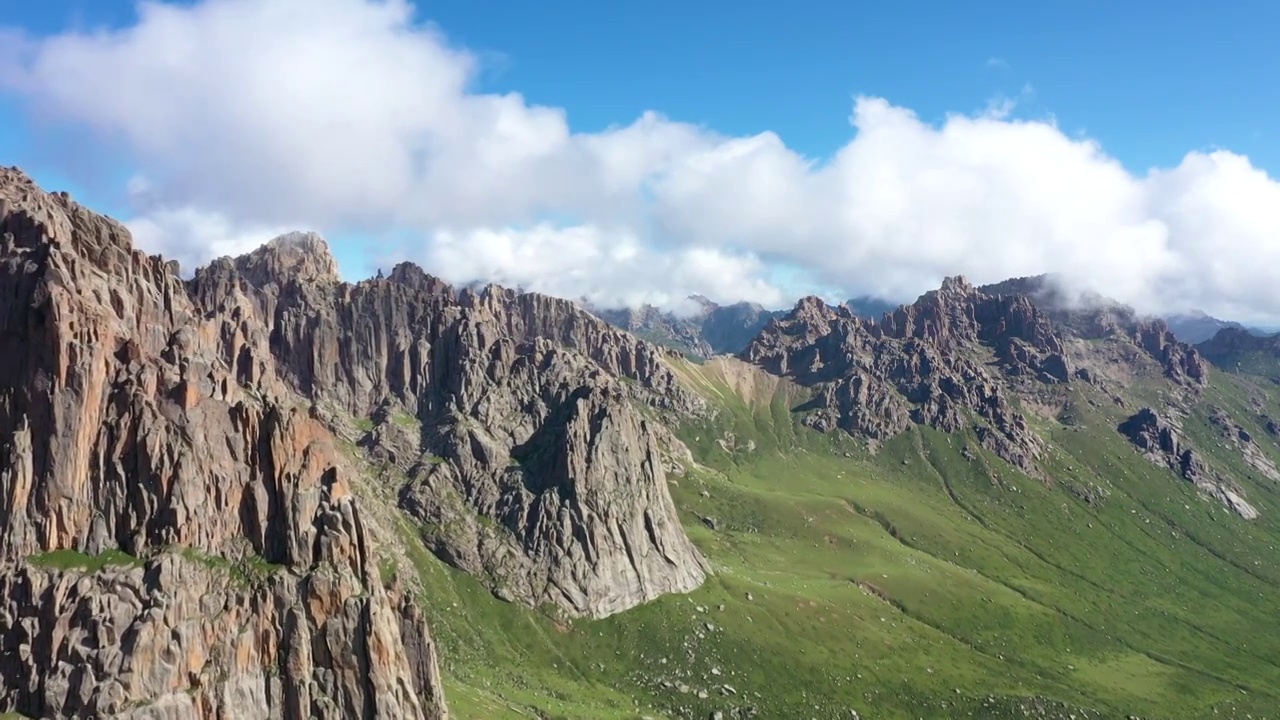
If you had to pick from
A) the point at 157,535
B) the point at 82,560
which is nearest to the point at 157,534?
the point at 157,535

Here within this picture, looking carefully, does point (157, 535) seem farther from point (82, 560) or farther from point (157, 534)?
point (82, 560)

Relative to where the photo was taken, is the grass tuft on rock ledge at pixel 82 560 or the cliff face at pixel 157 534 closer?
the cliff face at pixel 157 534

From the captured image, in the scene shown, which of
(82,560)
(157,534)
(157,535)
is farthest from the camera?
(157,534)

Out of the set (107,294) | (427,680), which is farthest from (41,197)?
(427,680)

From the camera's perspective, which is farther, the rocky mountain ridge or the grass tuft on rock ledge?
the grass tuft on rock ledge

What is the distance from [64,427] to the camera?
12794 cm

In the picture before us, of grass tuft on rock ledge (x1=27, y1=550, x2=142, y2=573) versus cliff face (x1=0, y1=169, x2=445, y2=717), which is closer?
cliff face (x1=0, y1=169, x2=445, y2=717)

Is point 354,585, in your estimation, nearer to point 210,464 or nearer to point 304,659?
point 304,659

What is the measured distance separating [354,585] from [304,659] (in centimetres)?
1414

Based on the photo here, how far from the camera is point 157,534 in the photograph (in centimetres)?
12962

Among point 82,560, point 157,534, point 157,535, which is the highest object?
point 157,534

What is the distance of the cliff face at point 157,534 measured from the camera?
116188 mm

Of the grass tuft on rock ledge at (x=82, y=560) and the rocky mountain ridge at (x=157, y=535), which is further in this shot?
the grass tuft on rock ledge at (x=82, y=560)

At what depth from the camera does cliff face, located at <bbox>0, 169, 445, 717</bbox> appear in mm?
116188
